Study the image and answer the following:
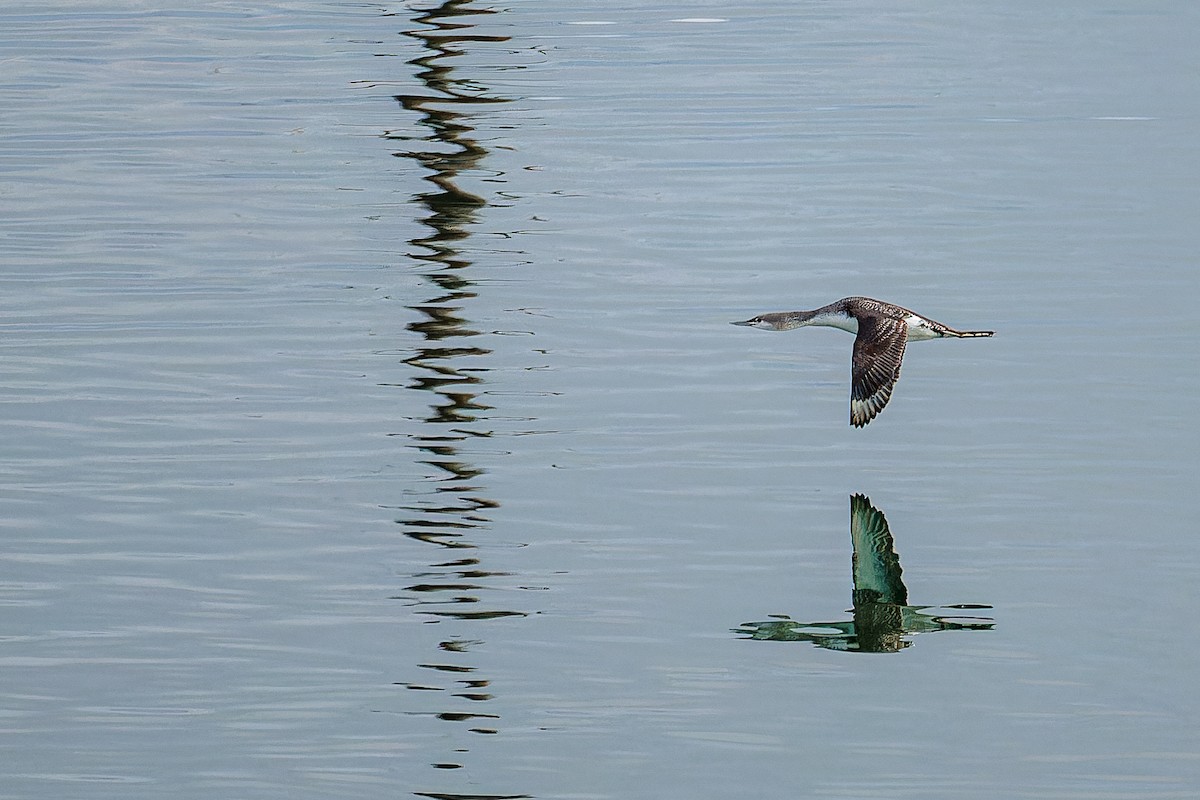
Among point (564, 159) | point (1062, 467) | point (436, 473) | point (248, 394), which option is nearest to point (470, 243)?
point (564, 159)

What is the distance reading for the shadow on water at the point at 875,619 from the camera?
9.68 m

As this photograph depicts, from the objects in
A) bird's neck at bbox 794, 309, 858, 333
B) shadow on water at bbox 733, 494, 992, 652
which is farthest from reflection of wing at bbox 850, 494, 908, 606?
bird's neck at bbox 794, 309, 858, 333

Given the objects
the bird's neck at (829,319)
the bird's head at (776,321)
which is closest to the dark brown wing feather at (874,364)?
the bird's neck at (829,319)

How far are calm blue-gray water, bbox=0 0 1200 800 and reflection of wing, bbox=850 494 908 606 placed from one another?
2 centimetres

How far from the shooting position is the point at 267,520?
35.8ft

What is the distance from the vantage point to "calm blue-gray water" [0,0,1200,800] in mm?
8852

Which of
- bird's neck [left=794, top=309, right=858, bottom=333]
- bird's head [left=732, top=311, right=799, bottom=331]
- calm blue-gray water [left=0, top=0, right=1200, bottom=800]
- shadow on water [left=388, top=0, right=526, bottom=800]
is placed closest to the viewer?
calm blue-gray water [left=0, top=0, right=1200, bottom=800]

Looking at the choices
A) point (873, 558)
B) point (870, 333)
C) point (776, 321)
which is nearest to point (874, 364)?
point (870, 333)

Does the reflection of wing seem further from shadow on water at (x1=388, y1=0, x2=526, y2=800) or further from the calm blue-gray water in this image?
shadow on water at (x1=388, y1=0, x2=526, y2=800)

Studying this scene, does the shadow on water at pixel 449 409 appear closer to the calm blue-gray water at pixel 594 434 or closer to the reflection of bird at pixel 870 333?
the calm blue-gray water at pixel 594 434

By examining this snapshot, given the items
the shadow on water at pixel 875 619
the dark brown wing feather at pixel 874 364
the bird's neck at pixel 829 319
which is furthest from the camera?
the bird's neck at pixel 829 319

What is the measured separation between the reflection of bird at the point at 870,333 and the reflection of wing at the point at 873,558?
2.72 ft

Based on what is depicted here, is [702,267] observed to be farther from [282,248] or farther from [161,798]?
[161,798]

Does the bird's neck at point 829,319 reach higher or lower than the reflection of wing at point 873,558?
higher
